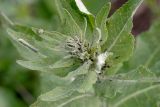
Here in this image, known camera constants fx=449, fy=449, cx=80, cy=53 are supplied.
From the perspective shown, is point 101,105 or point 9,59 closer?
point 101,105

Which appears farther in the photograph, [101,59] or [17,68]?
[17,68]

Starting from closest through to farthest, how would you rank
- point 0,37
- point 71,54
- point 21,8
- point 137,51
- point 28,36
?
point 71,54
point 28,36
point 137,51
point 0,37
point 21,8

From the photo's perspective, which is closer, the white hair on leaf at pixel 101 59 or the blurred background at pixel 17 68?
the white hair on leaf at pixel 101 59

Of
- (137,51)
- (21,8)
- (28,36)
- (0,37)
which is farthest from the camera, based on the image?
(21,8)

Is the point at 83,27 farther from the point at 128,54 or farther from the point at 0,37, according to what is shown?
the point at 0,37

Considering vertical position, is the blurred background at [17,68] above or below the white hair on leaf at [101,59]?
below

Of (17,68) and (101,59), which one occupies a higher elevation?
(101,59)

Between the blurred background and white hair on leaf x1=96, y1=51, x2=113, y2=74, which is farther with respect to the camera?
the blurred background

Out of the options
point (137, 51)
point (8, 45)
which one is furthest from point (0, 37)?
point (137, 51)

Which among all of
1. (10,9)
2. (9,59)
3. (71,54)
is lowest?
(9,59)

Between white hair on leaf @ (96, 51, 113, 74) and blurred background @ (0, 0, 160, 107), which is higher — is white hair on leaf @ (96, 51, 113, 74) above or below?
above

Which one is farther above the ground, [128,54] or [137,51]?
[128,54]
